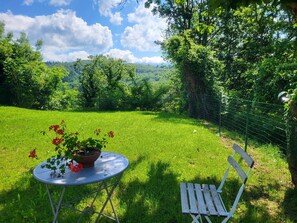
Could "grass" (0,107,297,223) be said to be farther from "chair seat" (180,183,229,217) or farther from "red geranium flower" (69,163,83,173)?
"red geranium flower" (69,163,83,173)

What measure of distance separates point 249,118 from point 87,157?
7.05 m

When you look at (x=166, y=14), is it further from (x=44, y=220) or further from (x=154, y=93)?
(x=44, y=220)

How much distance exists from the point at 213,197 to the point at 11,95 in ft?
70.0

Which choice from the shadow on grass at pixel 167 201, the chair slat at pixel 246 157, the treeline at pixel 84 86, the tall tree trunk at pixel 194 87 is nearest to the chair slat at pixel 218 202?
the shadow on grass at pixel 167 201

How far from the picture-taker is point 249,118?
8.80 meters

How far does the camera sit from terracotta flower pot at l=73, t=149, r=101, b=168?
3012 mm

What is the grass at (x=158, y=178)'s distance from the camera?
398 centimetres

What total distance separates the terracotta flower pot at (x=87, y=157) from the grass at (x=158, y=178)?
117cm

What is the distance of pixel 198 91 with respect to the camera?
1455 centimetres

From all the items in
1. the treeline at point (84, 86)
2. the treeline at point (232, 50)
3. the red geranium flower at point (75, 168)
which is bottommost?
the treeline at point (84, 86)

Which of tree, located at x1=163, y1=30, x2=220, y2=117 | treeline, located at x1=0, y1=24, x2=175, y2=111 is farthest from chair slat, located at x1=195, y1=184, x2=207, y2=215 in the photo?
treeline, located at x1=0, y1=24, x2=175, y2=111

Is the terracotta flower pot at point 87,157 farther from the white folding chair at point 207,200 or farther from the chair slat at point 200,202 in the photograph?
the chair slat at point 200,202

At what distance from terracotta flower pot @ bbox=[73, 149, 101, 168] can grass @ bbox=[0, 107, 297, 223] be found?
117 cm

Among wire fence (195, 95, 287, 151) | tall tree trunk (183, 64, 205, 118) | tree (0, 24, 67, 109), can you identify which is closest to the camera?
wire fence (195, 95, 287, 151)
